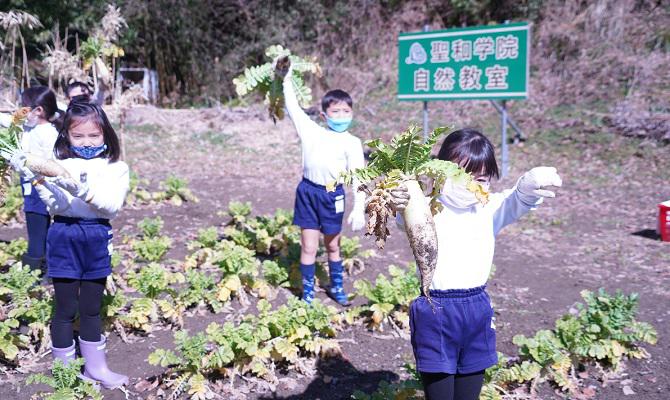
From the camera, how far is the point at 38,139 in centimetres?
450

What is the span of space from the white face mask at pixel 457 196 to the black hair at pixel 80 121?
1.87 meters

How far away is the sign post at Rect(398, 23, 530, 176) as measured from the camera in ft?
30.5

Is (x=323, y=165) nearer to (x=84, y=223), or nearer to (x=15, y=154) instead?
(x=84, y=223)

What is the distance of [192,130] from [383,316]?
10020 millimetres

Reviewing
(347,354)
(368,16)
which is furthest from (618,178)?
(368,16)

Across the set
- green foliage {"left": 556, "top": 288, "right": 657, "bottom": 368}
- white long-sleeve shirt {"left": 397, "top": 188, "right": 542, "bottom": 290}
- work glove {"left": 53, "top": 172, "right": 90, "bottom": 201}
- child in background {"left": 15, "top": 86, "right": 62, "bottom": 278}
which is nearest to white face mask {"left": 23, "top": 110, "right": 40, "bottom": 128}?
child in background {"left": 15, "top": 86, "right": 62, "bottom": 278}

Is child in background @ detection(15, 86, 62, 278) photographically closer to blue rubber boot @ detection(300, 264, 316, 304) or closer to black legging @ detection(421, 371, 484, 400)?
blue rubber boot @ detection(300, 264, 316, 304)

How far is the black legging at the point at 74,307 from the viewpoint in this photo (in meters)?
3.39

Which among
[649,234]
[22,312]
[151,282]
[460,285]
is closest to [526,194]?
[460,285]

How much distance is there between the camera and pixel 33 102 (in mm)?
4406

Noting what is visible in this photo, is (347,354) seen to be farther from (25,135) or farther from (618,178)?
(618,178)

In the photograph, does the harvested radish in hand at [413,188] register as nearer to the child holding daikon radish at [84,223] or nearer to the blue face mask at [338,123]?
the child holding daikon radish at [84,223]

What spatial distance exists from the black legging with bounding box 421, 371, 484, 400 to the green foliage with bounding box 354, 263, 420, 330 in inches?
67.8

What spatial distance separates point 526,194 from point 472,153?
28 cm
